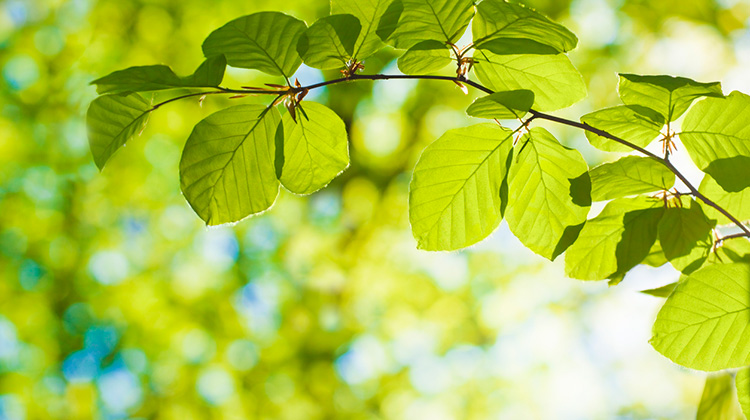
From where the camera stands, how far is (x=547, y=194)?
1.71ft

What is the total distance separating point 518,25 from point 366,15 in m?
0.15

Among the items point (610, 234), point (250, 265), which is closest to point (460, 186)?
point (610, 234)

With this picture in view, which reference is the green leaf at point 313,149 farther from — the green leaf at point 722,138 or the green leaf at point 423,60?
the green leaf at point 722,138

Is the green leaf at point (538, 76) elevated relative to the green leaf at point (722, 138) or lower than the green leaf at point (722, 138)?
elevated

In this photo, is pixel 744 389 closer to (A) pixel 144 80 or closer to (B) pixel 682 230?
(B) pixel 682 230

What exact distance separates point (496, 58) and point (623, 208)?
25 centimetres

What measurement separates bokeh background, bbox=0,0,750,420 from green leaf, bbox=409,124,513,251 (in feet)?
14.6

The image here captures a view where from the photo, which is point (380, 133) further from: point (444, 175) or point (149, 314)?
point (444, 175)

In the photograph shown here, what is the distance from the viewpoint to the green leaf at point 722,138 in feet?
1.63

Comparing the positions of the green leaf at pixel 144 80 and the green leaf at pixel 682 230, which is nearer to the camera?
the green leaf at pixel 144 80

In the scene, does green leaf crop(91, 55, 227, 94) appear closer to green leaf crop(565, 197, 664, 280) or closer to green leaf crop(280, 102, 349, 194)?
green leaf crop(280, 102, 349, 194)

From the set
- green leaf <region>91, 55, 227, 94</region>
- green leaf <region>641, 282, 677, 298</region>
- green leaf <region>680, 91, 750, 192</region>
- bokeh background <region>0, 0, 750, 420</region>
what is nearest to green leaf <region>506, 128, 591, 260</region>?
green leaf <region>680, 91, 750, 192</region>

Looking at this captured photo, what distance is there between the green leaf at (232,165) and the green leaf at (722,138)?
1.50ft

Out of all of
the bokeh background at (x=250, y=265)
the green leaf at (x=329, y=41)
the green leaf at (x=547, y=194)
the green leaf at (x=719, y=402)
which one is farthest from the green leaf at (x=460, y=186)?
the bokeh background at (x=250, y=265)
